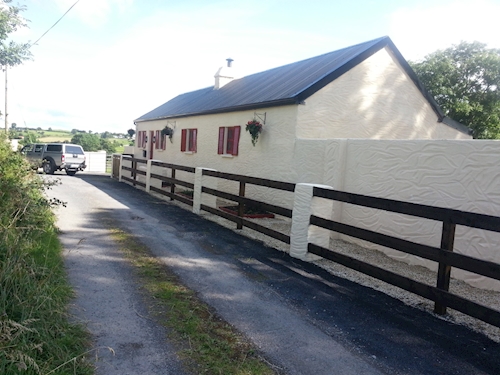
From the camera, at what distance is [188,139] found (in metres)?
17.8

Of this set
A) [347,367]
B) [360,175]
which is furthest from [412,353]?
[360,175]

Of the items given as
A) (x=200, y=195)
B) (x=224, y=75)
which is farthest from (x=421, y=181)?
(x=224, y=75)

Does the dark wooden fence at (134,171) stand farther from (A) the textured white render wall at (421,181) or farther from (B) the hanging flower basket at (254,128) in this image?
(A) the textured white render wall at (421,181)

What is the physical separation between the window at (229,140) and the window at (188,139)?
2.59 m

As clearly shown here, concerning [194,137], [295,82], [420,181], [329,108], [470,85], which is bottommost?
[420,181]

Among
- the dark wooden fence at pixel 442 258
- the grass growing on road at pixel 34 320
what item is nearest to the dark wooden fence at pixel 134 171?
the grass growing on road at pixel 34 320

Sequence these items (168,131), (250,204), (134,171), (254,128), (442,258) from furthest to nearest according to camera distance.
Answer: (168,131) → (134,171) → (254,128) → (250,204) → (442,258)

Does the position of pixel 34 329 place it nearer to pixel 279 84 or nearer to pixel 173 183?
pixel 173 183

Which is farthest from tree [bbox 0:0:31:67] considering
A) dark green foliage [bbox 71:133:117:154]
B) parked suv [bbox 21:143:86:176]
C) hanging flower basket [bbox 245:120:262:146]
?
dark green foliage [bbox 71:133:117:154]

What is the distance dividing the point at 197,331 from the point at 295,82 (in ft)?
32.4

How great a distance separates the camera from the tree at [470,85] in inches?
891

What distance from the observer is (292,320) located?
419 cm

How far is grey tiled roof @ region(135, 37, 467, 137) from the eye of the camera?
11.1 m

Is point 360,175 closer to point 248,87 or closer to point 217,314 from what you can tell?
point 217,314
